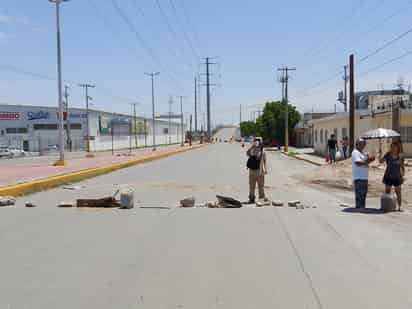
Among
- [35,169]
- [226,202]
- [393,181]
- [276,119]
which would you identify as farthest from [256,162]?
[276,119]

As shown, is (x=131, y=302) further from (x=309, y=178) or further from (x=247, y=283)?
(x=309, y=178)

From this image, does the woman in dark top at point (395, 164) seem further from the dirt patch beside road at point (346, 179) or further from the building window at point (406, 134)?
the building window at point (406, 134)

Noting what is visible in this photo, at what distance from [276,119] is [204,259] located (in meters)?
69.0

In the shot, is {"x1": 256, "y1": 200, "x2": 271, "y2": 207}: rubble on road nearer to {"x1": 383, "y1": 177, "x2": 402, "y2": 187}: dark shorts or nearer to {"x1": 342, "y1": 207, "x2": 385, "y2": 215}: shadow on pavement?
{"x1": 342, "y1": 207, "x2": 385, "y2": 215}: shadow on pavement

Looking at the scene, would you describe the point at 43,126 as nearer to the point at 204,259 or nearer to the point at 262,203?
the point at 262,203

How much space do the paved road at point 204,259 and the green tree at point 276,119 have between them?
2493 inches

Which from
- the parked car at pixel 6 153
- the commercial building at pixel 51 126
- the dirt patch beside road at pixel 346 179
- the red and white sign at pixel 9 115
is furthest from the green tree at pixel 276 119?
the dirt patch beside road at pixel 346 179

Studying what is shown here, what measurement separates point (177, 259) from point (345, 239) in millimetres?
2955

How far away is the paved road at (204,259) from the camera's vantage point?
497cm

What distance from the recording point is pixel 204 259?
21.4ft

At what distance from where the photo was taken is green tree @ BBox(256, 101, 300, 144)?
243ft

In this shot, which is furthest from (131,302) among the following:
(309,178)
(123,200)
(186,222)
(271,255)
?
(309,178)

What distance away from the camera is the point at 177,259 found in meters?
6.55

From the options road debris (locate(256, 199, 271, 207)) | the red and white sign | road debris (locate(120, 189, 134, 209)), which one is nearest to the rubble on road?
road debris (locate(256, 199, 271, 207))
